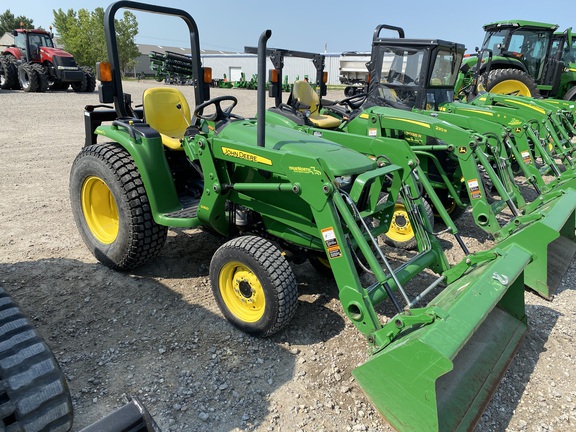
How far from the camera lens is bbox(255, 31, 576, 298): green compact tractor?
12.3 feet

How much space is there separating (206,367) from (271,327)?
457mm

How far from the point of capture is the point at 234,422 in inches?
89.7

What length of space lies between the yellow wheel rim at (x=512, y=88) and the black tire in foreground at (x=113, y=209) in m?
9.92

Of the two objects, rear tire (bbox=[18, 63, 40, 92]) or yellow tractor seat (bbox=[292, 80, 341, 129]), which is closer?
yellow tractor seat (bbox=[292, 80, 341, 129])

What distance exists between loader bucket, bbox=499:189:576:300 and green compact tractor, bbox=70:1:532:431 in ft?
2.67

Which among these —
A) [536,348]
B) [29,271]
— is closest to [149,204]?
[29,271]

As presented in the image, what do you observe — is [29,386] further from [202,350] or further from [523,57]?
[523,57]

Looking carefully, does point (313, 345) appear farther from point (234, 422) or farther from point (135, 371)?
point (135, 371)

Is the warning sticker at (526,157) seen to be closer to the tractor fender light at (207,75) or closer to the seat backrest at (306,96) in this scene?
the seat backrest at (306,96)

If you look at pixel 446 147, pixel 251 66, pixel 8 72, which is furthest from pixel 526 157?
pixel 251 66

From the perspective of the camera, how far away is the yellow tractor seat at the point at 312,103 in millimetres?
5922

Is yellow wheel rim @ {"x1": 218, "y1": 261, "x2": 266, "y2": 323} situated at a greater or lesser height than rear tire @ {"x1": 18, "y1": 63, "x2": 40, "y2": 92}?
lesser

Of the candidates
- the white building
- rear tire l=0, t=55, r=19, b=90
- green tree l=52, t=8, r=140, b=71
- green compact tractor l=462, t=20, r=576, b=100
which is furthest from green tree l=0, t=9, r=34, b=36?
green compact tractor l=462, t=20, r=576, b=100

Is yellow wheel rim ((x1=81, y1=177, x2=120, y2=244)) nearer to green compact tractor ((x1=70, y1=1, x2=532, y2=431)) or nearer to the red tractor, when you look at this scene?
green compact tractor ((x1=70, y1=1, x2=532, y2=431))
